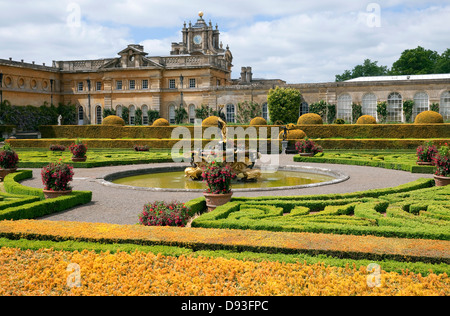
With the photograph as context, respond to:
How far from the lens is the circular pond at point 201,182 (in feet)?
51.1

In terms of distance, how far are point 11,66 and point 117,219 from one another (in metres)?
43.5

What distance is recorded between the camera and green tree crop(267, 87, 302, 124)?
4097 centimetres

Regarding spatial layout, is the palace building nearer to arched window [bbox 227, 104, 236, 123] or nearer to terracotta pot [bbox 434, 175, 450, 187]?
arched window [bbox 227, 104, 236, 123]

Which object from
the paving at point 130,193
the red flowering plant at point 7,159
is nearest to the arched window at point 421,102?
the paving at point 130,193

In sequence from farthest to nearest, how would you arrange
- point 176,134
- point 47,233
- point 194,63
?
point 194,63
point 176,134
point 47,233

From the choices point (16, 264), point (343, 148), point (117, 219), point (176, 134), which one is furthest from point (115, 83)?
point (16, 264)

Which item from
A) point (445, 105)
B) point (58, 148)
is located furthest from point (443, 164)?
point (445, 105)

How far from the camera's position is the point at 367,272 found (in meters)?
5.63

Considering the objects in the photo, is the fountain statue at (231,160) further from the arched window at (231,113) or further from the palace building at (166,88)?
the arched window at (231,113)

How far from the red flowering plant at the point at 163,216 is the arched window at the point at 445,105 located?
38.4 m

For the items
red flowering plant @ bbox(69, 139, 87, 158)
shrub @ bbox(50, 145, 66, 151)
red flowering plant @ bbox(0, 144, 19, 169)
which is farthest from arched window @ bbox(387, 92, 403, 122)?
red flowering plant @ bbox(0, 144, 19, 169)

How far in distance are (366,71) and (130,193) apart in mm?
81185

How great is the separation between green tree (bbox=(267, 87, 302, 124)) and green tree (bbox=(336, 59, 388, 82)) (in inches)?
1965
